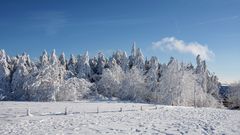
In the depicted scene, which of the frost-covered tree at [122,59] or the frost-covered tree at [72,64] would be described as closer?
the frost-covered tree at [72,64]

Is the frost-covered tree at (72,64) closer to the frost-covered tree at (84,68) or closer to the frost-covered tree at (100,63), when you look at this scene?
the frost-covered tree at (84,68)

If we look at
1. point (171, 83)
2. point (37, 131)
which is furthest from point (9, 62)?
point (37, 131)

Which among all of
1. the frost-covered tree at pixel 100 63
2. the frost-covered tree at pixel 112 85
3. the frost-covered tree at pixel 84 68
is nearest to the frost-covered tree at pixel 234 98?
the frost-covered tree at pixel 112 85

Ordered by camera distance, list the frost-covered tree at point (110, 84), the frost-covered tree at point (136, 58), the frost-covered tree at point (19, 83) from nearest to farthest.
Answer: the frost-covered tree at point (19, 83) → the frost-covered tree at point (110, 84) → the frost-covered tree at point (136, 58)

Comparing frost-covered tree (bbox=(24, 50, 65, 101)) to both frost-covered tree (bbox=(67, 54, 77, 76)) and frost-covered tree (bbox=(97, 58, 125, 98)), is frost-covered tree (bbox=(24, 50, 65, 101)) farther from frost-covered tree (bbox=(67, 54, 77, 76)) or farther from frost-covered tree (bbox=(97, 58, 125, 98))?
frost-covered tree (bbox=(67, 54, 77, 76))

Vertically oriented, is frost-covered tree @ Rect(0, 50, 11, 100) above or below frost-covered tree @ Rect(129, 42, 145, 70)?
below

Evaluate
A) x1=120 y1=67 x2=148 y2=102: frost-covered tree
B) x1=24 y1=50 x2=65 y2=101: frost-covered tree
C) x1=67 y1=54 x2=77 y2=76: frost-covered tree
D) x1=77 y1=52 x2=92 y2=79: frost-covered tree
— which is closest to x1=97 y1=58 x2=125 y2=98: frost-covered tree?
x1=120 y1=67 x2=148 y2=102: frost-covered tree

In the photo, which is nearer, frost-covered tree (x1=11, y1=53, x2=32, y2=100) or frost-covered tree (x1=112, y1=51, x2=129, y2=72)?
frost-covered tree (x1=11, y1=53, x2=32, y2=100)

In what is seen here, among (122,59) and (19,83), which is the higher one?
(122,59)

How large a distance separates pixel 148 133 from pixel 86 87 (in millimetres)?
59132

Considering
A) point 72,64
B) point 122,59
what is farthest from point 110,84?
point 72,64

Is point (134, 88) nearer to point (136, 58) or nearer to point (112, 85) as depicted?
point (112, 85)

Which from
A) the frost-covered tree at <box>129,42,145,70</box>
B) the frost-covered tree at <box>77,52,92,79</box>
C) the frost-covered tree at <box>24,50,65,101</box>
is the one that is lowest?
the frost-covered tree at <box>24,50,65,101</box>

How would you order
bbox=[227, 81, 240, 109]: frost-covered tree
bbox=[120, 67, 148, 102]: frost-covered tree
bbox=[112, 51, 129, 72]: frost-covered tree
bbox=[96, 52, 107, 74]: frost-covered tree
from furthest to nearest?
bbox=[96, 52, 107, 74]: frost-covered tree < bbox=[112, 51, 129, 72]: frost-covered tree < bbox=[227, 81, 240, 109]: frost-covered tree < bbox=[120, 67, 148, 102]: frost-covered tree
